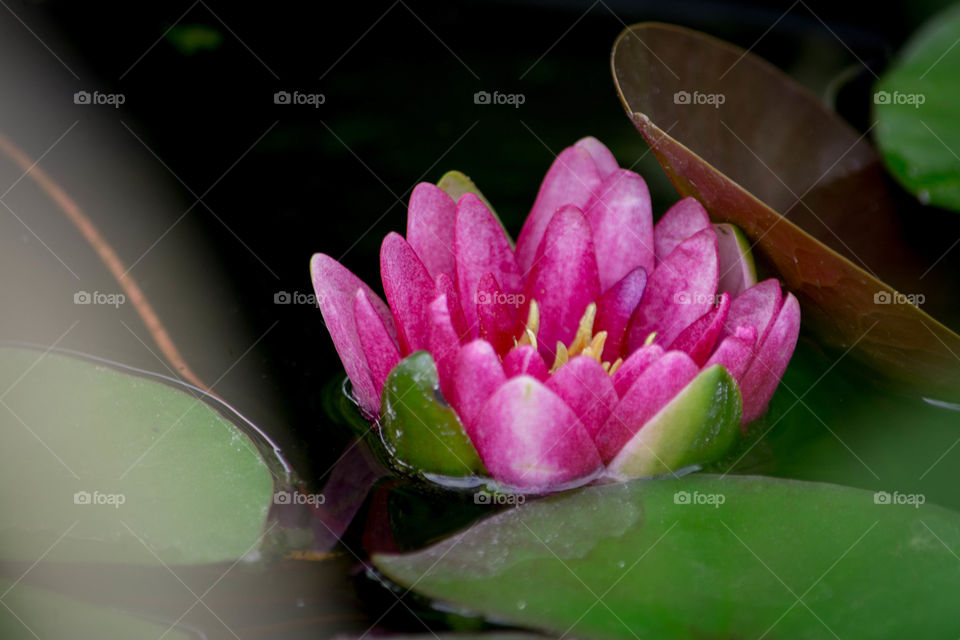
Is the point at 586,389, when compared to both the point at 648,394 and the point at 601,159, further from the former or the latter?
the point at 601,159

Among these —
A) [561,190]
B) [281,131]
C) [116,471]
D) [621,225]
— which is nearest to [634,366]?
[621,225]

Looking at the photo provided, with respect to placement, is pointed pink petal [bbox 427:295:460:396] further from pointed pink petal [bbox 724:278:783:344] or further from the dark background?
pointed pink petal [bbox 724:278:783:344]

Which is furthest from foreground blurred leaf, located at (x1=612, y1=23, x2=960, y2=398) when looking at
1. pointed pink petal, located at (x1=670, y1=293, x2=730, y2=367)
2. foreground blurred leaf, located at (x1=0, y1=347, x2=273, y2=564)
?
foreground blurred leaf, located at (x1=0, y1=347, x2=273, y2=564)

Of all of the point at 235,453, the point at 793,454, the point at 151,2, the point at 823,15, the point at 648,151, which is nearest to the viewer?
the point at 235,453

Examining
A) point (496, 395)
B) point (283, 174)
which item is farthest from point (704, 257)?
point (283, 174)

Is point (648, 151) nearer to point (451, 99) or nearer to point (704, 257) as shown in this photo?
point (451, 99)

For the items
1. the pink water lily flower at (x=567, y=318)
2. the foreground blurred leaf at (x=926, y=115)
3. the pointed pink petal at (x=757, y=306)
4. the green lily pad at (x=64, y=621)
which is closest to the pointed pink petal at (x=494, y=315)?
the pink water lily flower at (x=567, y=318)
